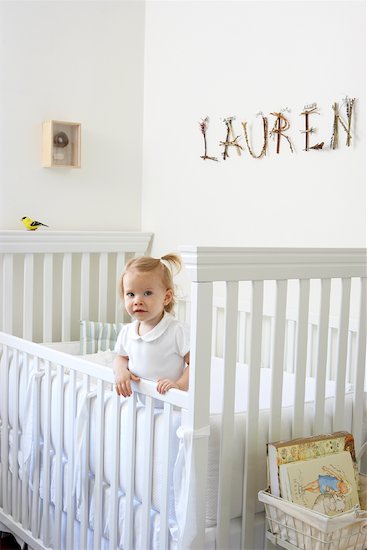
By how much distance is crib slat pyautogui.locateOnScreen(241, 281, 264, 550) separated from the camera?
1780 millimetres

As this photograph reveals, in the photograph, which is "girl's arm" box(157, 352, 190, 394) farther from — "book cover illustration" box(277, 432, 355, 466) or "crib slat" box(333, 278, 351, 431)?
"crib slat" box(333, 278, 351, 431)

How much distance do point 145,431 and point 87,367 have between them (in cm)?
29

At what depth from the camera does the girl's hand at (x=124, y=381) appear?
1837 mm

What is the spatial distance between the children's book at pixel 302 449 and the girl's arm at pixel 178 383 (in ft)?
0.82

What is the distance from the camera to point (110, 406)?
200 cm

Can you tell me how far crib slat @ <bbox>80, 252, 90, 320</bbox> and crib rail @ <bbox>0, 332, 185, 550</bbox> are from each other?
516 mm

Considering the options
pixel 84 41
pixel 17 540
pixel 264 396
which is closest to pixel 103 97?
pixel 84 41

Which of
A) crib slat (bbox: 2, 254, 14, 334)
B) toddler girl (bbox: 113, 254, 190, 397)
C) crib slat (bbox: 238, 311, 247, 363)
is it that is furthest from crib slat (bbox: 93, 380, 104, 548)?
crib slat (bbox: 2, 254, 14, 334)

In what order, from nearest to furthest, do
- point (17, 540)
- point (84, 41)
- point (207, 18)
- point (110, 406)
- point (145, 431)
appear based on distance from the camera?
point (145, 431), point (110, 406), point (17, 540), point (207, 18), point (84, 41)

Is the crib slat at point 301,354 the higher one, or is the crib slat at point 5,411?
the crib slat at point 301,354

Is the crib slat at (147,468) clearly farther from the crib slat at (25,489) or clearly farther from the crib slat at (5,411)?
the crib slat at (5,411)

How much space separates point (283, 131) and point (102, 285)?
1006 millimetres

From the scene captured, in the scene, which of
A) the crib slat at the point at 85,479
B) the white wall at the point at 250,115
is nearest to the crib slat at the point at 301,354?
the white wall at the point at 250,115

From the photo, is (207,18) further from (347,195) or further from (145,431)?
(145,431)
